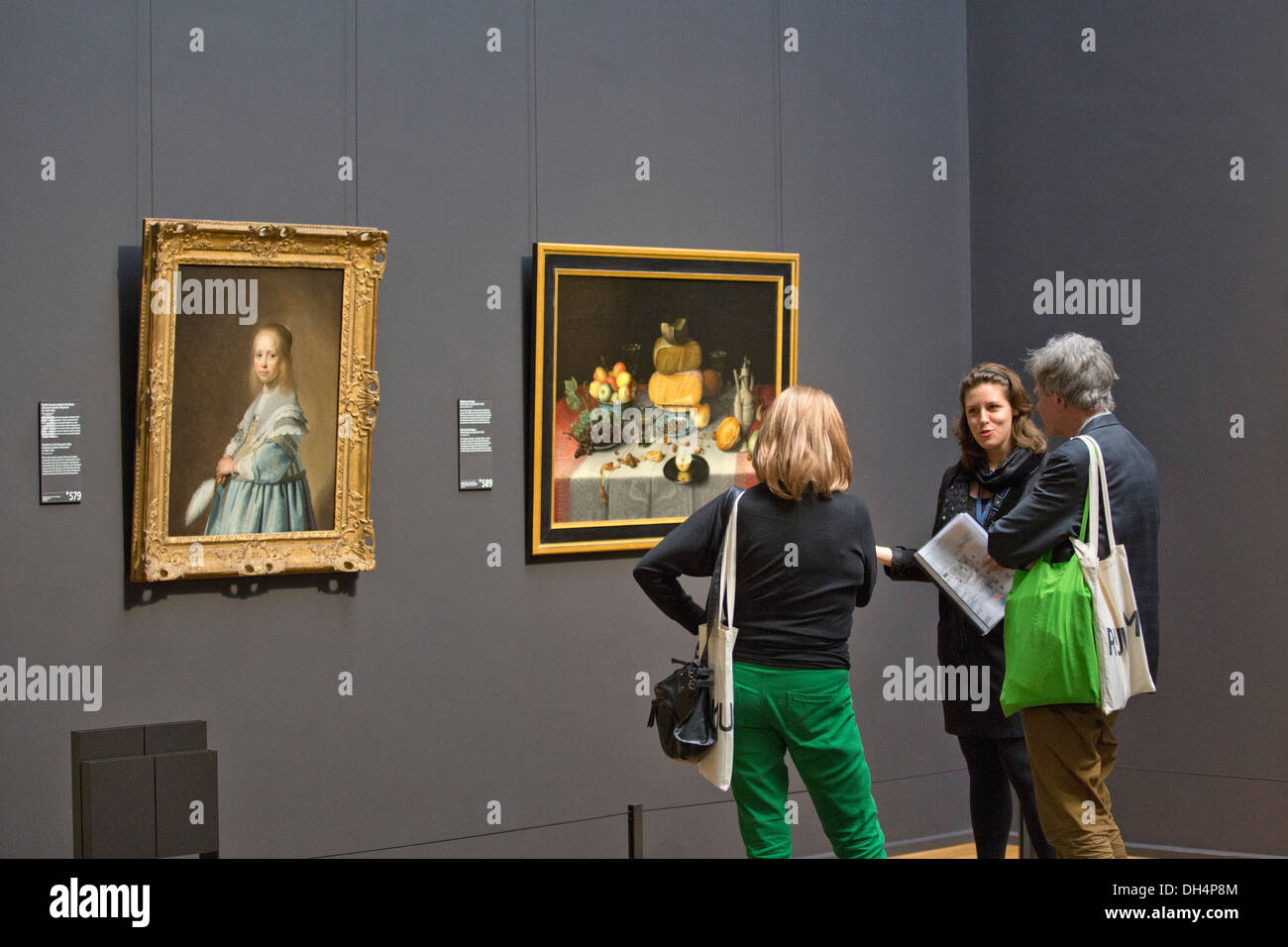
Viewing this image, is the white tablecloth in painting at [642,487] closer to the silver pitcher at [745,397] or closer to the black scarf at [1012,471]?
the silver pitcher at [745,397]

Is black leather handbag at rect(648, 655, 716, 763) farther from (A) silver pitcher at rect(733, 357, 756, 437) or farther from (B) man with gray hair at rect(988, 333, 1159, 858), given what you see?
(A) silver pitcher at rect(733, 357, 756, 437)

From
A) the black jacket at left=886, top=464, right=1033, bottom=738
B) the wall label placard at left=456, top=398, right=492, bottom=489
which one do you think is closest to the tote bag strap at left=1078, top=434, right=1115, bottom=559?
the black jacket at left=886, top=464, right=1033, bottom=738

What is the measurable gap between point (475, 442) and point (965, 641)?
2396mm

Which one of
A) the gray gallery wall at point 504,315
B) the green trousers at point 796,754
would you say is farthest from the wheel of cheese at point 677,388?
the green trousers at point 796,754

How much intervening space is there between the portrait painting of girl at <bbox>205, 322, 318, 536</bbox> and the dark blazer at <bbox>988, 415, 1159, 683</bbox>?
9.53ft

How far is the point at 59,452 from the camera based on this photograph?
4.77 m

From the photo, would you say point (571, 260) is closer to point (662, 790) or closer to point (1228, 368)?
point (662, 790)

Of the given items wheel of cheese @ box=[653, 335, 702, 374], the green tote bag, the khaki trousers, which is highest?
wheel of cheese @ box=[653, 335, 702, 374]

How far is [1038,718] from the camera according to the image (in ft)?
13.1

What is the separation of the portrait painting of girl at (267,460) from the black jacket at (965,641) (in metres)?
2.55

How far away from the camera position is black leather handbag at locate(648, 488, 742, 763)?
386cm

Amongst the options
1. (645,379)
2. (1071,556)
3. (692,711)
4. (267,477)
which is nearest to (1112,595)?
(1071,556)

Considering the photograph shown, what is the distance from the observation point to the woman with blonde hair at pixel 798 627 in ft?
12.4
